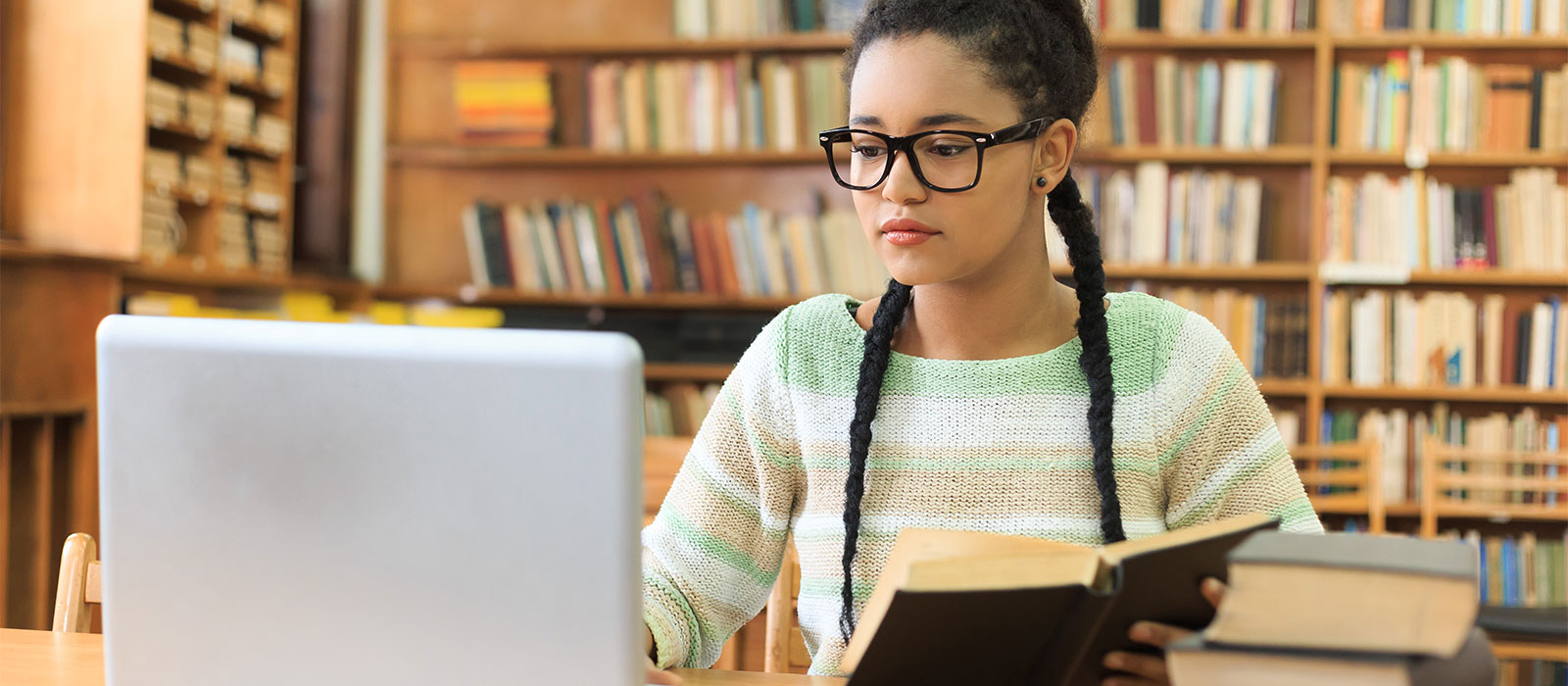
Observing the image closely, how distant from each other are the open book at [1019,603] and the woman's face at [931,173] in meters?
0.29

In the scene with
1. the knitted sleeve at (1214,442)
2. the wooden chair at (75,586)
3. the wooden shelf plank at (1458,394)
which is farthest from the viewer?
the wooden shelf plank at (1458,394)

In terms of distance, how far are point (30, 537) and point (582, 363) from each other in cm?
261

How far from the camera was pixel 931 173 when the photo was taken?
0.98 meters

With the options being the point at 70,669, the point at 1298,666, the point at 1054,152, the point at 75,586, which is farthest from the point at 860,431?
the point at 75,586

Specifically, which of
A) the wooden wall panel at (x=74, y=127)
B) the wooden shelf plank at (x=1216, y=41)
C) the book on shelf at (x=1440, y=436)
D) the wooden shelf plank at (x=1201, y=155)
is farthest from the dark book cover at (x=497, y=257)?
the book on shelf at (x=1440, y=436)

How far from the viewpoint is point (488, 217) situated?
3.79 metres

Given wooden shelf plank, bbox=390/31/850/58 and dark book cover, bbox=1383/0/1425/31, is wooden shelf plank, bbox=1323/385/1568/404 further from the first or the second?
wooden shelf plank, bbox=390/31/850/58

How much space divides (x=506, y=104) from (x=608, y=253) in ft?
1.79

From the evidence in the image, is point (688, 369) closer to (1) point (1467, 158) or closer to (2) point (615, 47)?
(2) point (615, 47)

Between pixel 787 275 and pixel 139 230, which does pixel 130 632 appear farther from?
pixel 787 275

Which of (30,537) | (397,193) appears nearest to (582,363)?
(30,537)

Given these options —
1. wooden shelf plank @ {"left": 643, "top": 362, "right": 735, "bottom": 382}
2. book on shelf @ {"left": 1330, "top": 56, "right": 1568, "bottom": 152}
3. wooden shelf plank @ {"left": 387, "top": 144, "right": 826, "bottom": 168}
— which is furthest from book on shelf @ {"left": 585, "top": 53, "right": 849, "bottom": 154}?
book on shelf @ {"left": 1330, "top": 56, "right": 1568, "bottom": 152}

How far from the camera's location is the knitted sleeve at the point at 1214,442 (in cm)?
103

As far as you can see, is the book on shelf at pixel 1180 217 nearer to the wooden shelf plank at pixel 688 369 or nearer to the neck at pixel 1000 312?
the wooden shelf plank at pixel 688 369
